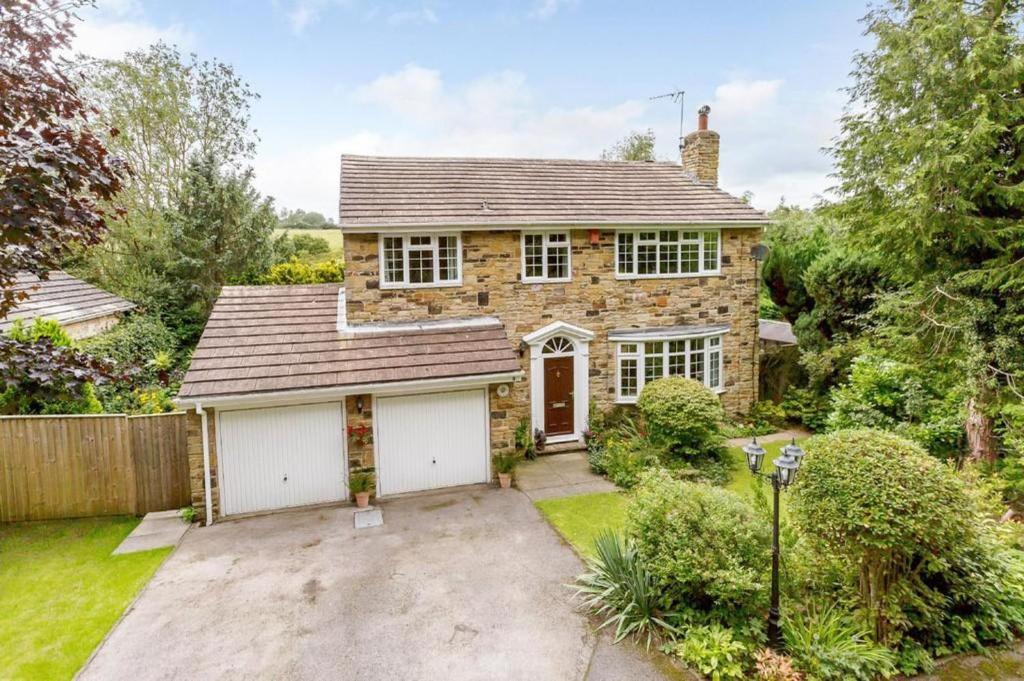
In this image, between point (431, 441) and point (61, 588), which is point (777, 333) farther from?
point (61, 588)

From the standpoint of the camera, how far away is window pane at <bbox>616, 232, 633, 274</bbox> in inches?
565

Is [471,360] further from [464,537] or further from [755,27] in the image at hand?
[755,27]

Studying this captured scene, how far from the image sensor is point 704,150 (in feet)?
54.9

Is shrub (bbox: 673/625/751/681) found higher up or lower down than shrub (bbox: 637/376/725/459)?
lower down

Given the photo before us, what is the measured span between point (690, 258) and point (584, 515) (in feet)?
27.1

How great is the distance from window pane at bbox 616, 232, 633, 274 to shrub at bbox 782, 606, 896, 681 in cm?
970

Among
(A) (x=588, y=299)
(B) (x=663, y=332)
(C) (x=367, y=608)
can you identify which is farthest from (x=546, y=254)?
(C) (x=367, y=608)

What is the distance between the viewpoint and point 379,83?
1750 cm

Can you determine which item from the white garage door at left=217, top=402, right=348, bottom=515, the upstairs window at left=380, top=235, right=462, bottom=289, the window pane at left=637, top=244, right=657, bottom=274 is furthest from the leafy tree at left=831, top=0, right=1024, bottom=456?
the white garage door at left=217, top=402, right=348, bottom=515

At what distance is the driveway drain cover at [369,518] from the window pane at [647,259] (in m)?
8.95

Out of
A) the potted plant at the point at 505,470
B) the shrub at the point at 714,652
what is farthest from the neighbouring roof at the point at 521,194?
the shrub at the point at 714,652

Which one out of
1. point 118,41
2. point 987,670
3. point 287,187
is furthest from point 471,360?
point 287,187

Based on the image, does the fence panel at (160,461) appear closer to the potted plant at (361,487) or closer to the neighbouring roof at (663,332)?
the potted plant at (361,487)

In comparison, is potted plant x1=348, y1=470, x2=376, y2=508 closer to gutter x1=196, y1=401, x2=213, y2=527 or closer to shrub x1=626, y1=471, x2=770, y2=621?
gutter x1=196, y1=401, x2=213, y2=527
